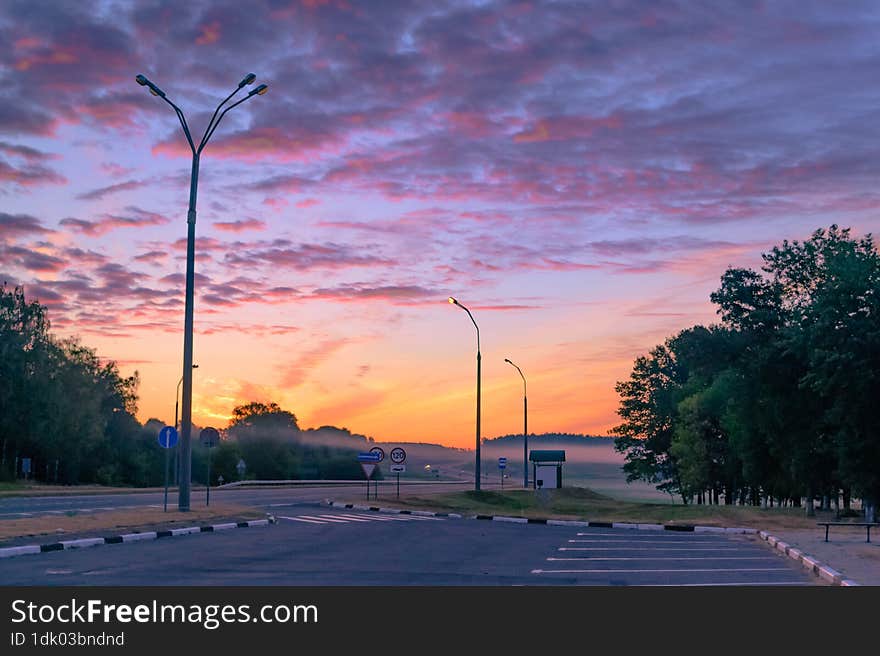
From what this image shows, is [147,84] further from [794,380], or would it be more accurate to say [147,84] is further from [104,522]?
[794,380]

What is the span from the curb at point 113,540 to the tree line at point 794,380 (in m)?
18.0

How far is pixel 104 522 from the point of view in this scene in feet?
78.4

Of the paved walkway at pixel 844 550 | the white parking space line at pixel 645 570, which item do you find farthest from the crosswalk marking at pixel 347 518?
the white parking space line at pixel 645 570

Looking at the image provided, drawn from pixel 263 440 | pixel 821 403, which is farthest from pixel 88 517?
pixel 263 440

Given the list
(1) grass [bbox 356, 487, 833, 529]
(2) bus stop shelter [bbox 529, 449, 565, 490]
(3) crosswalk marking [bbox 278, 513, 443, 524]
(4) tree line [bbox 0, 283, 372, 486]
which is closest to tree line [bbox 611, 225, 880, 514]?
(1) grass [bbox 356, 487, 833, 529]

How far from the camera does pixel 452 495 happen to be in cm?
4772

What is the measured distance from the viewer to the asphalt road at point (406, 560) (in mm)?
14203

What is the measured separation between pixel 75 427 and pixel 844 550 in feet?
253

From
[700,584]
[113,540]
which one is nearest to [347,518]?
[113,540]

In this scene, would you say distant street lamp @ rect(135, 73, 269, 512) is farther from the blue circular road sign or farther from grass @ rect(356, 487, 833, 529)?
grass @ rect(356, 487, 833, 529)

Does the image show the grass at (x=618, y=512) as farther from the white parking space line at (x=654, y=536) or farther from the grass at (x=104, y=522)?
the grass at (x=104, y=522)

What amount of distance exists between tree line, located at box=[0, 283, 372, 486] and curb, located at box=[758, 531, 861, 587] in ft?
206
